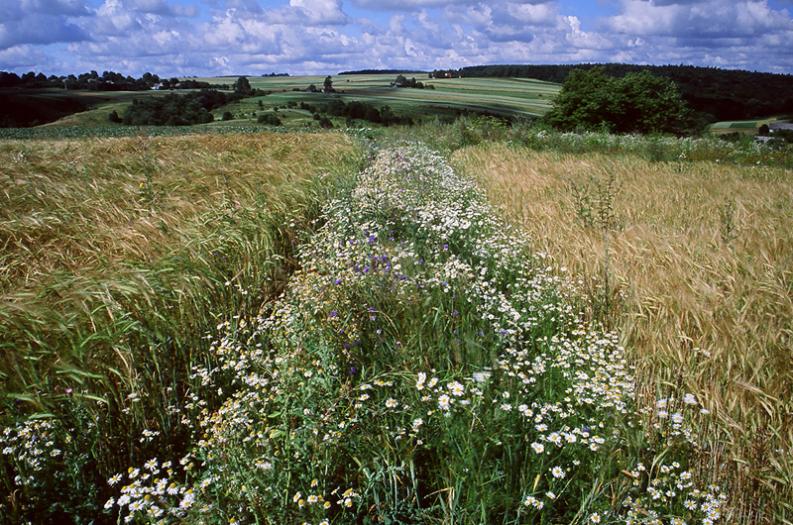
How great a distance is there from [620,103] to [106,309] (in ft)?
185

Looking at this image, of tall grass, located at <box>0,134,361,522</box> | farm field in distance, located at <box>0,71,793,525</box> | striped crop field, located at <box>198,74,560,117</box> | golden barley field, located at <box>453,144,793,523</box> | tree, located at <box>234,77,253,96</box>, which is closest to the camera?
farm field in distance, located at <box>0,71,793,525</box>

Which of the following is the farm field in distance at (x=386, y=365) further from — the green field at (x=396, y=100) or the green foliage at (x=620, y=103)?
the green field at (x=396, y=100)

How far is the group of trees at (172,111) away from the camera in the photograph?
7031 cm

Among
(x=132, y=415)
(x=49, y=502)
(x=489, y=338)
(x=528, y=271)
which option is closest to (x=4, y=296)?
(x=132, y=415)

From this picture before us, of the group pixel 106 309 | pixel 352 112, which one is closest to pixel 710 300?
pixel 106 309

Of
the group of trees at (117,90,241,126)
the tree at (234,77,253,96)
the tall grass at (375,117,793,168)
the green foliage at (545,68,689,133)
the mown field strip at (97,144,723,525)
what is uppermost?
the tree at (234,77,253,96)

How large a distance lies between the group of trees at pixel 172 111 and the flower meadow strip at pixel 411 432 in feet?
243

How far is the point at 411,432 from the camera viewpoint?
2414 millimetres

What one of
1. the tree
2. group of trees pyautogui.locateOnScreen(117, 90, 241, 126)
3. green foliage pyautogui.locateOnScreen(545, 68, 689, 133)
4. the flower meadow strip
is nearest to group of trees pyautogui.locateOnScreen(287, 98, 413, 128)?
group of trees pyautogui.locateOnScreen(117, 90, 241, 126)

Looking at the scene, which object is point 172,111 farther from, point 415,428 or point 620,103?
point 415,428

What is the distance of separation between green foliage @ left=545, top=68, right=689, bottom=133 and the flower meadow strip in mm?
51185

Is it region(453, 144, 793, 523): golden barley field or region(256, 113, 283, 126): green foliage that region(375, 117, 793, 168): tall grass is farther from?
region(256, 113, 283, 126): green foliage

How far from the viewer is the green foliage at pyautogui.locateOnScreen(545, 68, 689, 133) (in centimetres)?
4903

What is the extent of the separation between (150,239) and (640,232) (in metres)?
5.52
